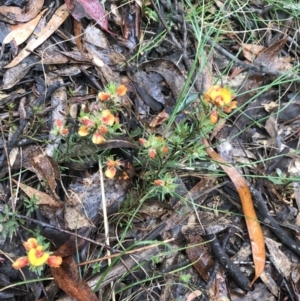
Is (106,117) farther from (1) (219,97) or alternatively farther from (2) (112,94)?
(1) (219,97)

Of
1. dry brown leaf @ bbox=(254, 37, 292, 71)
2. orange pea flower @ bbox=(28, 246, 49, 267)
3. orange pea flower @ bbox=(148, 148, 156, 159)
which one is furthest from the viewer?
dry brown leaf @ bbox=(254, 37, 292, 71)

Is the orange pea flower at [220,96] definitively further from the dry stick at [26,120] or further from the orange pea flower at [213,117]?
the dry stick at [26,120]

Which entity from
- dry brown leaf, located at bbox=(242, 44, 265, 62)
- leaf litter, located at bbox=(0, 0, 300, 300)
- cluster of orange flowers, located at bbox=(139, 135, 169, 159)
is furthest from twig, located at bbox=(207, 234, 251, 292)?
dry brown leaf, located at bbox=(242, 44, 265, 62)

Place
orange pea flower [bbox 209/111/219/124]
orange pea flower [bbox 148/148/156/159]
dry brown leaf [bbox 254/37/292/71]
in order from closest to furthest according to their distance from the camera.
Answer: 1. orange pea flower [bbox 209/111/219/124]
2. orange pea flower [bbox 148/148/156/159]
3. dry brown leaf [bbox 254/37/292/71]

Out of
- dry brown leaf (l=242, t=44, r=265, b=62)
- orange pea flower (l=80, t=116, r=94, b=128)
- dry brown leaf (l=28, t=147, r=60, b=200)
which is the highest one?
orange pea flower (l=80, t=116, r=94, b=128)

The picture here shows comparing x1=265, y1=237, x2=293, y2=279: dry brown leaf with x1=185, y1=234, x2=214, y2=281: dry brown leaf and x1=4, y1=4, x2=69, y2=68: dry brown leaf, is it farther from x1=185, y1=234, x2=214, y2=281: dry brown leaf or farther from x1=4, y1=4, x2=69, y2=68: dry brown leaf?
x1=4, y1=4, x2=69, y2=68: dry brown leaf

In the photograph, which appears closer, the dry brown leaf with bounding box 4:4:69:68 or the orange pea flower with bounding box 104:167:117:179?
the orange pea flower with bounding box 104:167:117:179

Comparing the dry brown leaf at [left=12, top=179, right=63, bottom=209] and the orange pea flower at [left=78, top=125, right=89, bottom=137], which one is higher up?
the orange pea flower at [left=78, top=125, right=89, bottom=137]

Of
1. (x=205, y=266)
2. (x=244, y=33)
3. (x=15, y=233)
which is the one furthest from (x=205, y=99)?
(x=244, y=33)
